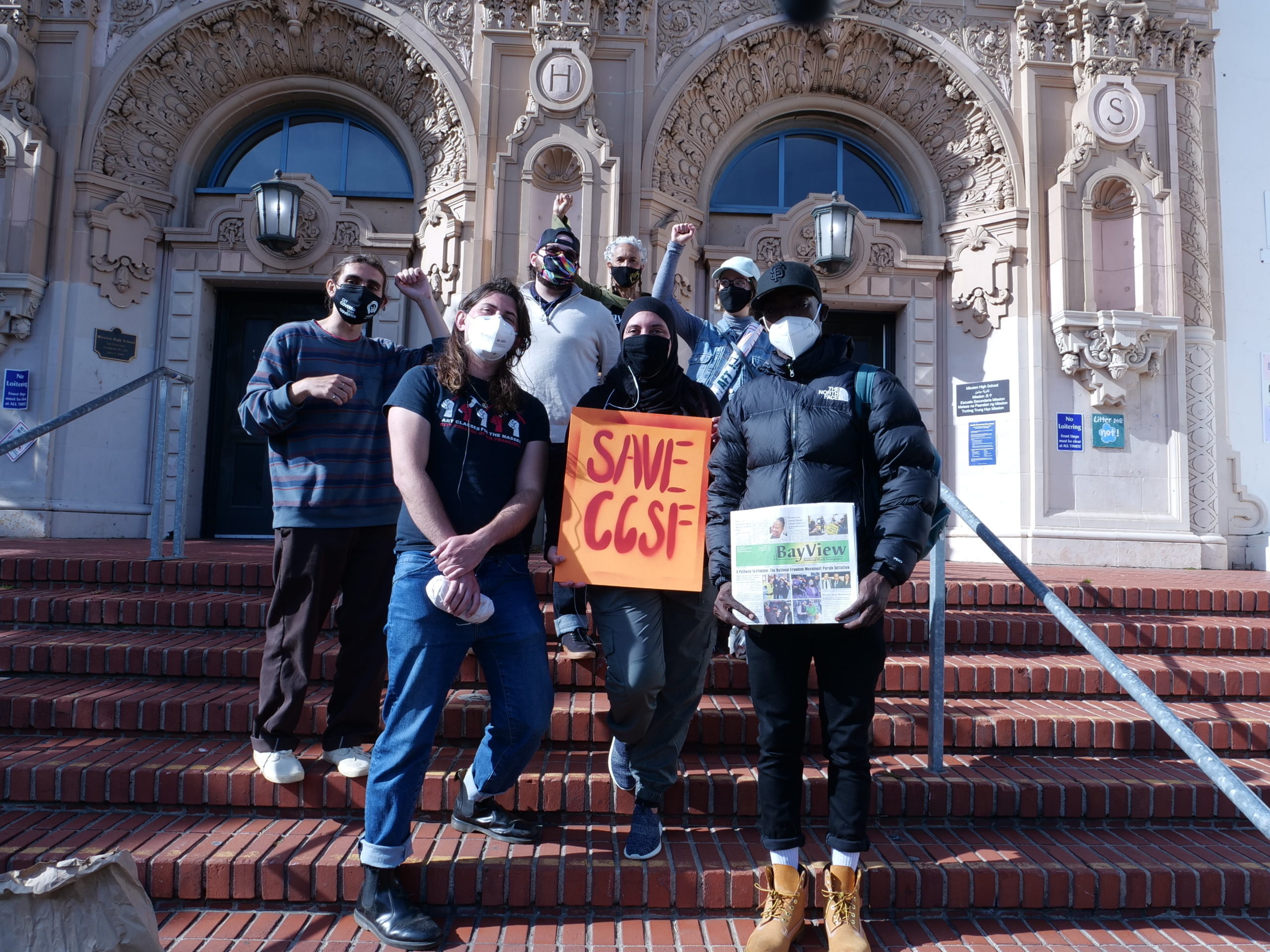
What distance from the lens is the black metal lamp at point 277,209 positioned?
7488 millimetres

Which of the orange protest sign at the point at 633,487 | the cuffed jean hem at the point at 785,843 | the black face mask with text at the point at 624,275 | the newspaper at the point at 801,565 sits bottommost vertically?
the cuffed jean hem at the point at 785,843

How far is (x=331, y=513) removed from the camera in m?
2.99

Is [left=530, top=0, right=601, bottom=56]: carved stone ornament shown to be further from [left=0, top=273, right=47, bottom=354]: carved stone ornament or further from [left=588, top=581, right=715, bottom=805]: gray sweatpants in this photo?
[left=588, top=581, right=715, bottom=805]: gray sweatpants

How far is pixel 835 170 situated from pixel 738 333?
5.70 metres

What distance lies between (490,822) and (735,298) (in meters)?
2.61

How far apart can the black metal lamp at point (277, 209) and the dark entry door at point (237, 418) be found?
748 mm

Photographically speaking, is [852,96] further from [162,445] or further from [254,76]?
[162,445]

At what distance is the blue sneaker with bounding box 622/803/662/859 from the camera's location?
2.76m

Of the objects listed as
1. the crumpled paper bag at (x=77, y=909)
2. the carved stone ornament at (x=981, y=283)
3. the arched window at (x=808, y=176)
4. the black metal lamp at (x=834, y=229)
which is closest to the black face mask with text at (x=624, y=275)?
the crumpled paper bag at (x=77, y=909)

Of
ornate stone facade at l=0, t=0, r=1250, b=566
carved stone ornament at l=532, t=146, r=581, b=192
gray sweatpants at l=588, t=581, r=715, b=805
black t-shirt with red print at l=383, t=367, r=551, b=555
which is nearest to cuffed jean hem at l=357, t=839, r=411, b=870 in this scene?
gray sweatpants at l=588, t=581, r=715, b=805

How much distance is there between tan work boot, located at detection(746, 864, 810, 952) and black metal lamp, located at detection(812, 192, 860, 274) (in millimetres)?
6246

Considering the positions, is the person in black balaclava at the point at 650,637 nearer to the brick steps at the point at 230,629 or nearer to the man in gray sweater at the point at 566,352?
the man in gray sweater at the point at 566,352

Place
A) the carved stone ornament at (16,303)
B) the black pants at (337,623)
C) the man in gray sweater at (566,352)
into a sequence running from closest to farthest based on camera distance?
the black pants at (337,623)
the man in gray sweater at (566,352)
the carved stone ornament at (16,303)

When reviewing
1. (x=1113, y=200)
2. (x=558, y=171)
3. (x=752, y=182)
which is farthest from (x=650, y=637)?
(x=1113, y=200)
